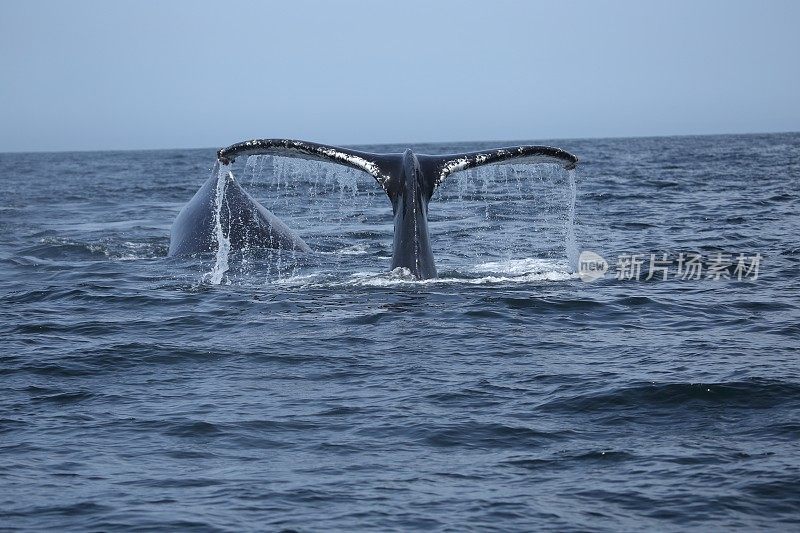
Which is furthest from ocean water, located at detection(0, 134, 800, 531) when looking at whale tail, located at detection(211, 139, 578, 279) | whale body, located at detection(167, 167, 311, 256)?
whale body, located at detection(167, 167, 311, 256)

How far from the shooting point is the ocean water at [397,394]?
5.85m

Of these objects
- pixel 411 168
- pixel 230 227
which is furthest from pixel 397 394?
pixel 230 227

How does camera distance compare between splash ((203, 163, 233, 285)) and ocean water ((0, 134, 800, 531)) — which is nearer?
ocean water ((0, 134, 800, 531))

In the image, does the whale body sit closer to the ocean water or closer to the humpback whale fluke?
the ocean water

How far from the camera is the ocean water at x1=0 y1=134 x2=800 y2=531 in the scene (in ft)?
19.2

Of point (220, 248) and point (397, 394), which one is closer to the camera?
point (397, 394)

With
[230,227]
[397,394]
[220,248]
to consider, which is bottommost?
[397,394]

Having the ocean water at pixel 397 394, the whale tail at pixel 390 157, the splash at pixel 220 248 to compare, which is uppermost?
the whale tail at pixel 390 157

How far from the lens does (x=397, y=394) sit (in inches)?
311

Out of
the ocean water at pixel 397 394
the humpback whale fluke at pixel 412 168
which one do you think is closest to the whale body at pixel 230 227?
the ocean water at pixel 397 394

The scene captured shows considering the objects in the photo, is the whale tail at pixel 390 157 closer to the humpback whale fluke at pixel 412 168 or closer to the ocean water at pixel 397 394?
the humpback whale fluke at pixel 412 168

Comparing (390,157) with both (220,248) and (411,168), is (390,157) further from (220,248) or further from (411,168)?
(220,248)

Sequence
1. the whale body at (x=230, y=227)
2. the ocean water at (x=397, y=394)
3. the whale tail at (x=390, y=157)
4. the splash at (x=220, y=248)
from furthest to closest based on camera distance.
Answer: the whale body at (x=230, y=227)
the splash at (x=220, y=248)
the whale tail at (x=390, y=157)
the ocean water at (x=397, y=394)

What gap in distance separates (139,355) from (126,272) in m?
5.86
